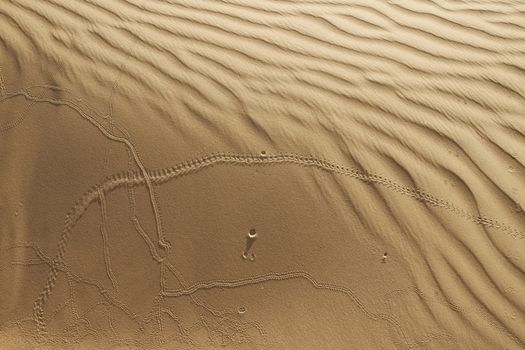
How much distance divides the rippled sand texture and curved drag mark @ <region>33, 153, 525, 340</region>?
0.01 metres

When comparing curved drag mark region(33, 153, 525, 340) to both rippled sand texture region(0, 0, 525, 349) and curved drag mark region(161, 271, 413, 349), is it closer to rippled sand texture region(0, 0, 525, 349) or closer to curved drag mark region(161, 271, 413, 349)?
rippled sand texture region(0, 0, 525, 349)

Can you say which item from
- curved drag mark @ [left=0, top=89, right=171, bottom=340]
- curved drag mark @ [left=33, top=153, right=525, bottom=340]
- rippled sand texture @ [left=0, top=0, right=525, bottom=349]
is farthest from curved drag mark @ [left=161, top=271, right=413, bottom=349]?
curved drag mark @ [left=33, top=153, right=525, bottom=340]

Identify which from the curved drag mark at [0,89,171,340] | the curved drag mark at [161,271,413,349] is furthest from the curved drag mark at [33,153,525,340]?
the curved drag mark at [161,271,413,349]

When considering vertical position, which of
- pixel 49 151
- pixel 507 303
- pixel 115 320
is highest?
pixel 49 151

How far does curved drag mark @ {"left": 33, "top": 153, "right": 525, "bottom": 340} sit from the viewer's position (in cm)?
237

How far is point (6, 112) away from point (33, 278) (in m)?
1.07

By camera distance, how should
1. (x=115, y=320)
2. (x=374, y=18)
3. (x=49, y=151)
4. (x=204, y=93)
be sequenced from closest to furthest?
(x=115, y=320)
(x=49, y=151)
(x=204, y=93)
(x=374, y=18)

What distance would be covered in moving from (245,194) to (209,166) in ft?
0.95

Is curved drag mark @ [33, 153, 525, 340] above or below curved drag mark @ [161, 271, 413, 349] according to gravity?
above

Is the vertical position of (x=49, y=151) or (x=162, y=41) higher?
(x=162, y=41)

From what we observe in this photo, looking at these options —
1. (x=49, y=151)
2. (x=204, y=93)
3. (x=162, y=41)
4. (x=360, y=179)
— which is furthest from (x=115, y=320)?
(x=162, y=41)

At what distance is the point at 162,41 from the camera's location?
9.48 feet

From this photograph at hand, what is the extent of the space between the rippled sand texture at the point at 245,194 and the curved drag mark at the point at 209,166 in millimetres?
10

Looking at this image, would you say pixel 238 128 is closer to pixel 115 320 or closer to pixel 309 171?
pixel 309 171
